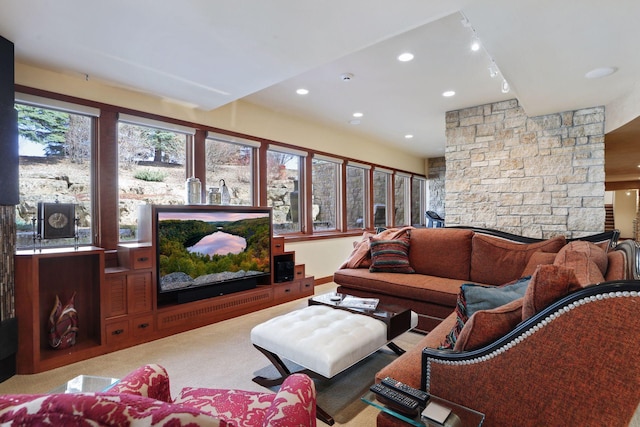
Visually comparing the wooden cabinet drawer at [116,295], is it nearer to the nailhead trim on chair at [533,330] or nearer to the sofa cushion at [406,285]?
the sofa cushion at [406,285]

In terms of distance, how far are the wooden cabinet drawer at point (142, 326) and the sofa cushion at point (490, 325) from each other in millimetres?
2790

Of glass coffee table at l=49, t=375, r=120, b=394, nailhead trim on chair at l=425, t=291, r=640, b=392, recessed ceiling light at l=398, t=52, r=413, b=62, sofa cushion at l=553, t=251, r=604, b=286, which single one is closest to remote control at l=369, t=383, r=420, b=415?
nailhead trim on chair at l=425, t=291, r=640, b=392

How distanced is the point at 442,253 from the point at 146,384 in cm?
321

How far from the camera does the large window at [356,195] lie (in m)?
6.20

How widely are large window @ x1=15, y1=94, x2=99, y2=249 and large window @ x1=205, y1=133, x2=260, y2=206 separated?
3.99 ft

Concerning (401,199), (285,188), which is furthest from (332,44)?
(401,199)

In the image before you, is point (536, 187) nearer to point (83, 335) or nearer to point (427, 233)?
point (427, 233)

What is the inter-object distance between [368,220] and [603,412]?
18.6 feet

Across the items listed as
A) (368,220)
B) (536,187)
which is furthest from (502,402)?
(368,220)

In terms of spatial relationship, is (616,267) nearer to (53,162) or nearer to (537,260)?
(537,260)

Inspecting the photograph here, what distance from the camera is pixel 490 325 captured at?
117cm

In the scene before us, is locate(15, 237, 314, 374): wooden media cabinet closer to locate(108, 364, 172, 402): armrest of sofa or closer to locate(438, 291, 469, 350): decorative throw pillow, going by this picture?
locate(108, 364, 172, 402): armrest of sofa

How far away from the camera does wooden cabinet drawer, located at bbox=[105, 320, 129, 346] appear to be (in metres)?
2.72

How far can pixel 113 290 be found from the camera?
109 inches
